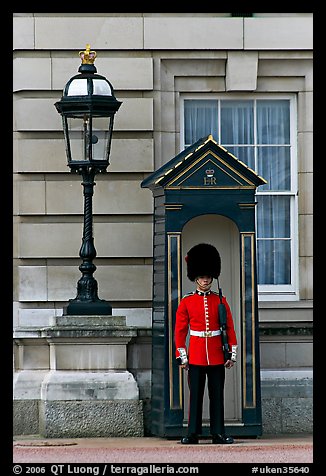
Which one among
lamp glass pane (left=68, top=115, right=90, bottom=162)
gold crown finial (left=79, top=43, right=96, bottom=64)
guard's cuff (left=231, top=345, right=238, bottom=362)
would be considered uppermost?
gold crown finial (left=79, top=43, right=96, bottom=64)

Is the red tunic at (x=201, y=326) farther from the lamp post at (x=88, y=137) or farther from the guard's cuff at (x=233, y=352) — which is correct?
the lamp post at (x=88, y=137)

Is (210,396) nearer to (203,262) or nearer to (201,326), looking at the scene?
(201,326)

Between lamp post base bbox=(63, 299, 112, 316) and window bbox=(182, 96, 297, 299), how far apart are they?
61.5 inches

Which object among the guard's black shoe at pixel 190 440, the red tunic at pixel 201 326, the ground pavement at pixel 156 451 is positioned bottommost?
the ground pavement at pixel 156 451

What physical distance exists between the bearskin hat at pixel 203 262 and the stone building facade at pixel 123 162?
3.80ft

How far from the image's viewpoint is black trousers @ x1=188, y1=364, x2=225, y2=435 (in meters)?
12.3

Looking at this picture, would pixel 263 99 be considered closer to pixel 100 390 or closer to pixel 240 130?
pixel 240 130

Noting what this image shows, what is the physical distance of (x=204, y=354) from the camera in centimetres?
1232

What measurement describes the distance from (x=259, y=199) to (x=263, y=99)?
0.87 m

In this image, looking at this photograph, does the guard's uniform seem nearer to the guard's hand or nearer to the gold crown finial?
the guard's hand

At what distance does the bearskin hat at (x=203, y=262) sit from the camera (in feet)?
40.8

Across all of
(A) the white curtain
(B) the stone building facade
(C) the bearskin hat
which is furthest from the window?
(C) the bearskin hat

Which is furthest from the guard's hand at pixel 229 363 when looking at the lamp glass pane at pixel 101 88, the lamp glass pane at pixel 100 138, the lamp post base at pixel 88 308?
the lamp glass pane at pixel 101 88
